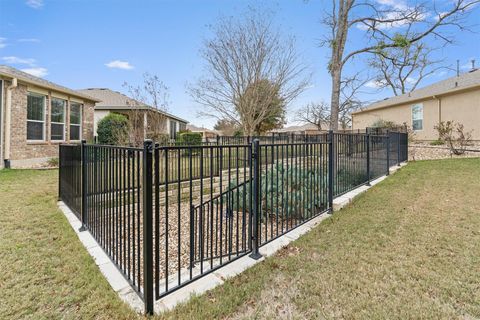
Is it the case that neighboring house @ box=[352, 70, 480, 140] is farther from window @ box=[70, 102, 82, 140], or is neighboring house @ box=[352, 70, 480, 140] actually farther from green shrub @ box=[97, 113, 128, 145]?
window @ box=[70, 102, 82, 140]

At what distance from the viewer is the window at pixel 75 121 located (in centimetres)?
1282

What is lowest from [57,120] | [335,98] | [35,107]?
[57,120]

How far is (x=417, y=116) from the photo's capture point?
55.8 ft

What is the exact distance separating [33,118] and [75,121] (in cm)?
247

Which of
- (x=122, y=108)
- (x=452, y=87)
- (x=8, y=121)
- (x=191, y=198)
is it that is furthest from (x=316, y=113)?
(x=191, y=198)

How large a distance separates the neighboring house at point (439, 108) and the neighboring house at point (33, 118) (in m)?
20.0

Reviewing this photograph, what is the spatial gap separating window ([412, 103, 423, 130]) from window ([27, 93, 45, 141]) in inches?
833

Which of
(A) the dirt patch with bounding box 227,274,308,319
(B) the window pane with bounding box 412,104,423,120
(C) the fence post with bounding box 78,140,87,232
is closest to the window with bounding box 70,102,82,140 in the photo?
(C) the fence post with bounding box 78,140,87,232

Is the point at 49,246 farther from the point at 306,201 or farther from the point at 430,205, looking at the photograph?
the point at 430,205

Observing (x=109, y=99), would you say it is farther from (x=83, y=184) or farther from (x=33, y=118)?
(x=83, y=184)

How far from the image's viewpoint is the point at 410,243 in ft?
10.5

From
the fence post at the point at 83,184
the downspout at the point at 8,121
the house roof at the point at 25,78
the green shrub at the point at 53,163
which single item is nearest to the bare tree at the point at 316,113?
the house roof at the point at 25,78

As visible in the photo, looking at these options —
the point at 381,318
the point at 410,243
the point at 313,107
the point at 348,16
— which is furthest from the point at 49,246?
the point at 313,107

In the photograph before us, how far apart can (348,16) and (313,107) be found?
71.6ft
